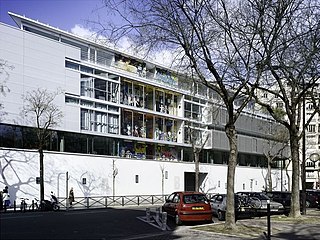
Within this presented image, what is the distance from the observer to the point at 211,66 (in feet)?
58.8

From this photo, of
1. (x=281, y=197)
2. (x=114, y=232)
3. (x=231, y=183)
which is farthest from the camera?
(x=281, y=197)

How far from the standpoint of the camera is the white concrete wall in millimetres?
38188

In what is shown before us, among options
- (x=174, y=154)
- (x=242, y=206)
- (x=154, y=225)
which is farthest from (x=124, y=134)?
(x=154, y=225)

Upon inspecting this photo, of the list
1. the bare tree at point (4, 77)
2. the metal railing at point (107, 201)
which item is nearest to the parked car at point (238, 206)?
the metal railing at point (107, 201)

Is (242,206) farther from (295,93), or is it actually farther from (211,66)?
(211,66)

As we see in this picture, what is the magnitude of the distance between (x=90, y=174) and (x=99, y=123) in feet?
17.8

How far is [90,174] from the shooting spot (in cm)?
4516

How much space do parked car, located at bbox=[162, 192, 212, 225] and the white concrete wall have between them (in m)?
19.9

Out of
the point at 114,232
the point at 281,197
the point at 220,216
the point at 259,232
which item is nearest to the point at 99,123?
the point at 281,197

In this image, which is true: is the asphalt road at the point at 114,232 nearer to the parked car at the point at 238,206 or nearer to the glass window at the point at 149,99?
the parked car at the point at 238,206

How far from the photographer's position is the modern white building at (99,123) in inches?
1513

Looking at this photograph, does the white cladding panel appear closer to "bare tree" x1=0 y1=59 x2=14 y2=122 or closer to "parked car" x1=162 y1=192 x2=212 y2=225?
"bare tree" x1=0 y1=59 x2=14 y2=122

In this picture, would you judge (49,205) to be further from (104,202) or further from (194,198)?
(194,198)

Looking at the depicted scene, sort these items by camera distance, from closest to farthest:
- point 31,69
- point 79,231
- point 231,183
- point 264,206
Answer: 1. point 79,231
2. point 231,183
3. point 264,206
4. point 31,69
